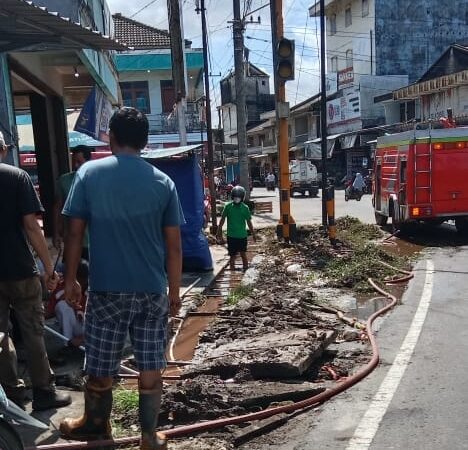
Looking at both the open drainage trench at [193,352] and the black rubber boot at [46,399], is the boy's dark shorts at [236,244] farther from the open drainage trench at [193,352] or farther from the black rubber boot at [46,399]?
the black rubber boot at [46,399]

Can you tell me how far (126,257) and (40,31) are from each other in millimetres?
3319

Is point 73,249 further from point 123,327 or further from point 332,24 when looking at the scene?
point 332,24

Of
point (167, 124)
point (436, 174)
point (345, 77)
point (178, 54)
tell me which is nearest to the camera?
point (436, 174)

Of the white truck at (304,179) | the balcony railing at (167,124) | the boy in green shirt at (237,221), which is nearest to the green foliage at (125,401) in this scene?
the boy in green shirt at (237,221)

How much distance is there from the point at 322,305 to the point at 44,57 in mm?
5884

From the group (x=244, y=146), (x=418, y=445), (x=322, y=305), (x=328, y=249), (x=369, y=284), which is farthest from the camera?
(x=244, y=146)

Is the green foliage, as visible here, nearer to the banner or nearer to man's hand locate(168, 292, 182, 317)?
man's hand locate(168, 292, 182, 317)

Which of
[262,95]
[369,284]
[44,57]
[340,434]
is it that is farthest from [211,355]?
[262,95]

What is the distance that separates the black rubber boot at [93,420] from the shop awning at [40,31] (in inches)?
119

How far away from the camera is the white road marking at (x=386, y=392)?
4039mm

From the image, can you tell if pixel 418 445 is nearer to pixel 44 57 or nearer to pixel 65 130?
pixel 44 57

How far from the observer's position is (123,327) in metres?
3.57

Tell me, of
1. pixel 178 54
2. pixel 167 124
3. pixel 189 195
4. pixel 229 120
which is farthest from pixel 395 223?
pixel 229 120

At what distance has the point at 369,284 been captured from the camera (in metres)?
9.45
